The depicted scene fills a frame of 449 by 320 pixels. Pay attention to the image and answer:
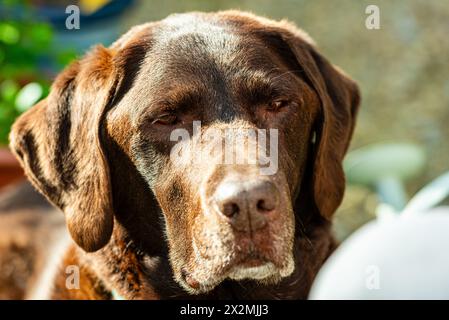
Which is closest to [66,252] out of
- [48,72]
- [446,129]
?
[48,72]

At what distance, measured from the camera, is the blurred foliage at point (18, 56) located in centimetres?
518

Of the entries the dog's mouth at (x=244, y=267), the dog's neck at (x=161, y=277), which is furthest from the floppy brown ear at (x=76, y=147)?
the dog's mouth at (x=244, y=267)

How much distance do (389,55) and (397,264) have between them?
4978mm

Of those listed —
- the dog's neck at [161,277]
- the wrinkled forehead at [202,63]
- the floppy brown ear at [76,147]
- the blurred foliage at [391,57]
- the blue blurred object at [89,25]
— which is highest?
the wrinkled forehead at [202,63]

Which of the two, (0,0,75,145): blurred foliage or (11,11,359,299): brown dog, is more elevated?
(11,11,359,299): brown dog

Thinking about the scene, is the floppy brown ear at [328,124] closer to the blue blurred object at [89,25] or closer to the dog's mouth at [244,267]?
the dog's mouth at [244,267]

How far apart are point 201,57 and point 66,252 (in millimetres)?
1164

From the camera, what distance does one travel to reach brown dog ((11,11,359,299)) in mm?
2730

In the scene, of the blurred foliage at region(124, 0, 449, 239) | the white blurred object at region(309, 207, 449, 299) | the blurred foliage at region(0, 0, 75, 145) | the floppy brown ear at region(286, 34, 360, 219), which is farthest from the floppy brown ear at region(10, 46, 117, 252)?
the blurred foliage at region(124, 0, 449, 239)

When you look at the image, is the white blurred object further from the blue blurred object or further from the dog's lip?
the blue blurred object

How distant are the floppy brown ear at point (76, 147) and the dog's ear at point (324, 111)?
67cm

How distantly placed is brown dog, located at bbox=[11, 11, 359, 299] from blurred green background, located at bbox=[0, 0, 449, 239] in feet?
10.5
